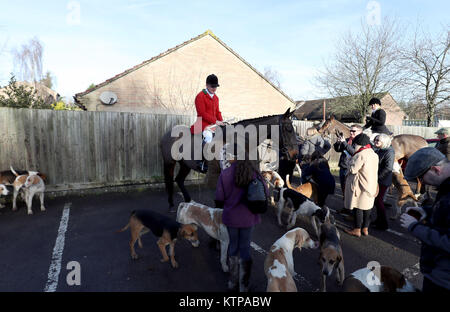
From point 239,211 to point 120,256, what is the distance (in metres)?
2.73

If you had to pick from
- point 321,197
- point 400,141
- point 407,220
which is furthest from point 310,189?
point 400,141

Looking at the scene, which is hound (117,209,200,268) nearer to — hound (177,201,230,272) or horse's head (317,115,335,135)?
hound (177,201,230,272)

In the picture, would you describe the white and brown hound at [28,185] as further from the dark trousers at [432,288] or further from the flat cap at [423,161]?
the dark trousers at [432,288]

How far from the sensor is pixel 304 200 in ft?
16.5

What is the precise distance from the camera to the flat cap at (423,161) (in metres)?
1.96

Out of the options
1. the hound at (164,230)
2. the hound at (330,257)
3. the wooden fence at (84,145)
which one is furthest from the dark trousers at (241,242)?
the wooden fence at (84,145)

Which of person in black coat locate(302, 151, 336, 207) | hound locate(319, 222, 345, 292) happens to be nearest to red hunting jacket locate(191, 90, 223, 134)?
person in black coat locate(302, 151, 336, 207)

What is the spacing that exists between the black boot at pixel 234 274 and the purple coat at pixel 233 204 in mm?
562

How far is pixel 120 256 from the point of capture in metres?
4.20

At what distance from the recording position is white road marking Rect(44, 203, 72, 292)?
3.38 meters

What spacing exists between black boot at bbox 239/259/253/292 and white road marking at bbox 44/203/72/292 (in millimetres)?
2694
